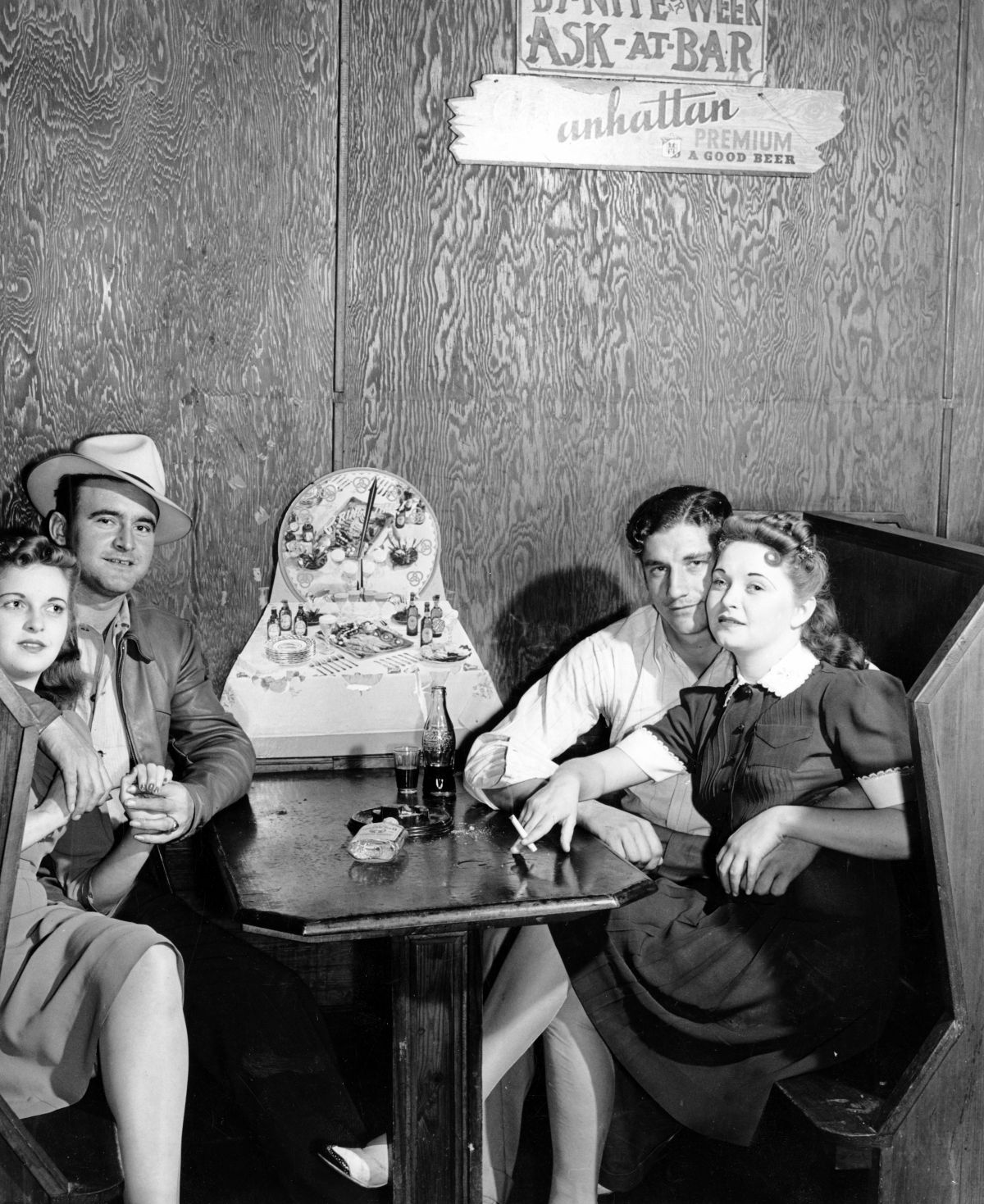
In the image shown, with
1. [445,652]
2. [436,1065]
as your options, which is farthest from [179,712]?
[436,1065]

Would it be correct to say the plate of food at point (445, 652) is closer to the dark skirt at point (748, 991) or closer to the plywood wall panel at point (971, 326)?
the dark skirt at point (748, 991)

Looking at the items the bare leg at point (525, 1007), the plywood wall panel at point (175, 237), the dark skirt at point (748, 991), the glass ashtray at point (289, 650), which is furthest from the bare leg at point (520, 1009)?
the plywood wall panel at point (175, 237)

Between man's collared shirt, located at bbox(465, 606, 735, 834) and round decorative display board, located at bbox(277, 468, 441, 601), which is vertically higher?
round decorative display board, located at bbox(277, 468, 441, 601)

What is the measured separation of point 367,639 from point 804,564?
150 centimetres

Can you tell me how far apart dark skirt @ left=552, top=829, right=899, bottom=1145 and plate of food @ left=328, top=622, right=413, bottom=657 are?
130cm

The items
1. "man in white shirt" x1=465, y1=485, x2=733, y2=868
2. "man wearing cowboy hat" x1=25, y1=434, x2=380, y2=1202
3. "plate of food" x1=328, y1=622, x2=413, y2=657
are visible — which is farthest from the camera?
"plate of food" x1=328, y1=622, x2=413, y2=657

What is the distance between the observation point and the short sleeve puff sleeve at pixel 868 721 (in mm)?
2963

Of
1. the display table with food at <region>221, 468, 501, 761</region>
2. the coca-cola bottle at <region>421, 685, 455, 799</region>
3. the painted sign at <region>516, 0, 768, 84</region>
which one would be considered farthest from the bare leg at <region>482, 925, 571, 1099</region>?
the painted sign at <region>516, 0, 768, 84</region>

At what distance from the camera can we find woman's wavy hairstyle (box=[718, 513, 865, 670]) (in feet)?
10.1

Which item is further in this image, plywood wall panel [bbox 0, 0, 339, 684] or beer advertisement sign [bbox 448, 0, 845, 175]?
beer advertisement sign [bbox 448, 0, 845, 175]

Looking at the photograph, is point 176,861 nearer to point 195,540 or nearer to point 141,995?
point 195,540

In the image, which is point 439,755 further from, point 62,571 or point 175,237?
point 175,237

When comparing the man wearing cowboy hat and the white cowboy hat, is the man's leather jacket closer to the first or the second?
the man wearing cowboy hat

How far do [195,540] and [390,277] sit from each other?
988 mm
